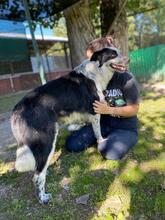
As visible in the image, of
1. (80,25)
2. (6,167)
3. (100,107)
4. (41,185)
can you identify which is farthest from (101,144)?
(80,25)

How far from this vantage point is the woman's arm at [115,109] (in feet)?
10.7

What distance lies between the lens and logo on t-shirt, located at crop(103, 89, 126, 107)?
3463mm

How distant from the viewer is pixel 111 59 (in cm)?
307

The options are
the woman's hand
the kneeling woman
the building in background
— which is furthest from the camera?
the building in background

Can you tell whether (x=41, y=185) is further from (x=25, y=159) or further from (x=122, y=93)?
(x=122, y=93)

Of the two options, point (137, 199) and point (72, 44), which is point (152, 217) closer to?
point (137, 199)

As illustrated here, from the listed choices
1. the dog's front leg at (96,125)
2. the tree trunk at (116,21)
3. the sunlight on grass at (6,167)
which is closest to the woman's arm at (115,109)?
the dog's front leg at (96,125)

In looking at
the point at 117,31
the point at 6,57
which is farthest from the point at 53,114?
the point at 6,57

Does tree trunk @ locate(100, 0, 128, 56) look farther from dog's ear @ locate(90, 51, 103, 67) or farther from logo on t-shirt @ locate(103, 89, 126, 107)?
dog's ear @ locate(90, 51, 103, 67)

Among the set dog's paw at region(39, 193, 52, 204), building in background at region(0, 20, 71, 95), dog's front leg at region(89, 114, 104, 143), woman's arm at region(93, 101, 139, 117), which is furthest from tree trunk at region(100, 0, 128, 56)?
building in background at region(0, 20, 71, 95)

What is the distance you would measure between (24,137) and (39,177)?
42 cm

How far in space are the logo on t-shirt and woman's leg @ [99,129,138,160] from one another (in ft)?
1.14

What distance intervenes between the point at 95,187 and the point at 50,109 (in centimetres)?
91

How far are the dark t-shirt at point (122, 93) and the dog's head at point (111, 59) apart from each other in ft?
0.96
